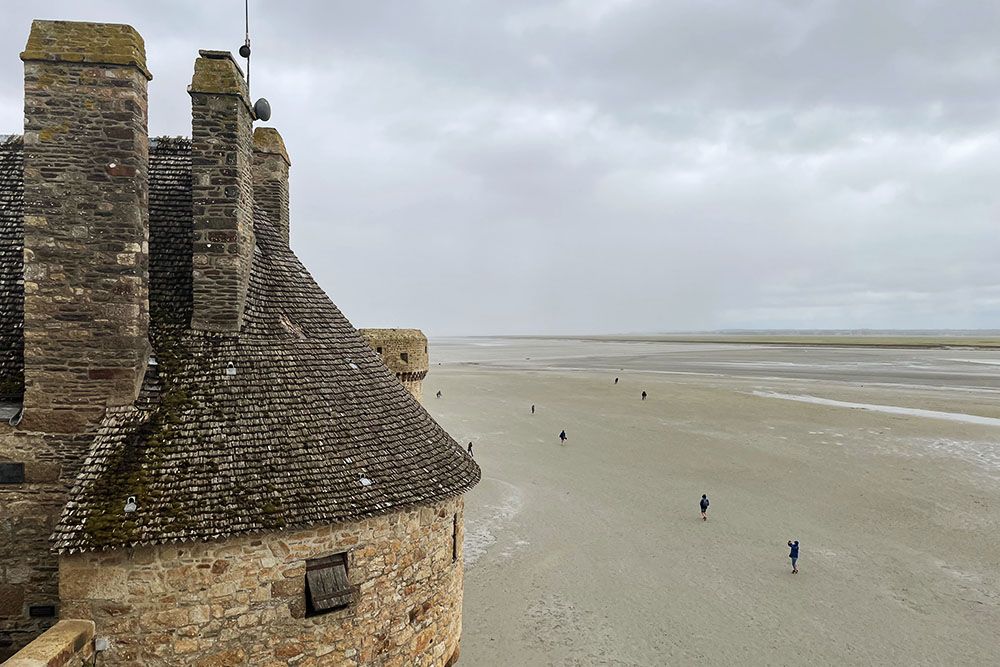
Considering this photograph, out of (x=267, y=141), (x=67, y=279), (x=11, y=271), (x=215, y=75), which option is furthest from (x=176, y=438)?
(x=267, y=141)

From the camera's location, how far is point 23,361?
20.9 ft

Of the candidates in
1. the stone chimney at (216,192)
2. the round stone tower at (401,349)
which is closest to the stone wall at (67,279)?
the stone chimney at (216,192)

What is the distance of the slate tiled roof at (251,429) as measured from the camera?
5.43 meters

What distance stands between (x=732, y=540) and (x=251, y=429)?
16178 mm

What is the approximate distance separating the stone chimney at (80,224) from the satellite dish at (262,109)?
6.11ft

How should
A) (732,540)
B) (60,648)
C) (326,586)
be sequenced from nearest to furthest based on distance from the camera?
1. (60,648)
2. (326,586)
3. (732,540)

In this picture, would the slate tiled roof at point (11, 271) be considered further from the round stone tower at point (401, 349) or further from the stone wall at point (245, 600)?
the round stone tower at point (401, 349)

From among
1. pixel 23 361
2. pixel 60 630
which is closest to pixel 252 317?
pixel 23 361

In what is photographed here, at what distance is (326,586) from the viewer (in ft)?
19.1

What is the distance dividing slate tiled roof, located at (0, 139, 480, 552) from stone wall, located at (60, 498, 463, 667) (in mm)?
293

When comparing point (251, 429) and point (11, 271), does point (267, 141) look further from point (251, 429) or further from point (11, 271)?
point (251, 429)

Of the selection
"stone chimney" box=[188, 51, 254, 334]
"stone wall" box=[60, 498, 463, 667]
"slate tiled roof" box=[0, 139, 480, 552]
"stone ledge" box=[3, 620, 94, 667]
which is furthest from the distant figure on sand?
"stone ledge" box=[3, 620, 94, 667]

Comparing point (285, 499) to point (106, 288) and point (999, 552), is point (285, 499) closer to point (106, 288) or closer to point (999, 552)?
point (106, 288)

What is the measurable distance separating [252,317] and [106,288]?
61.8 inches
